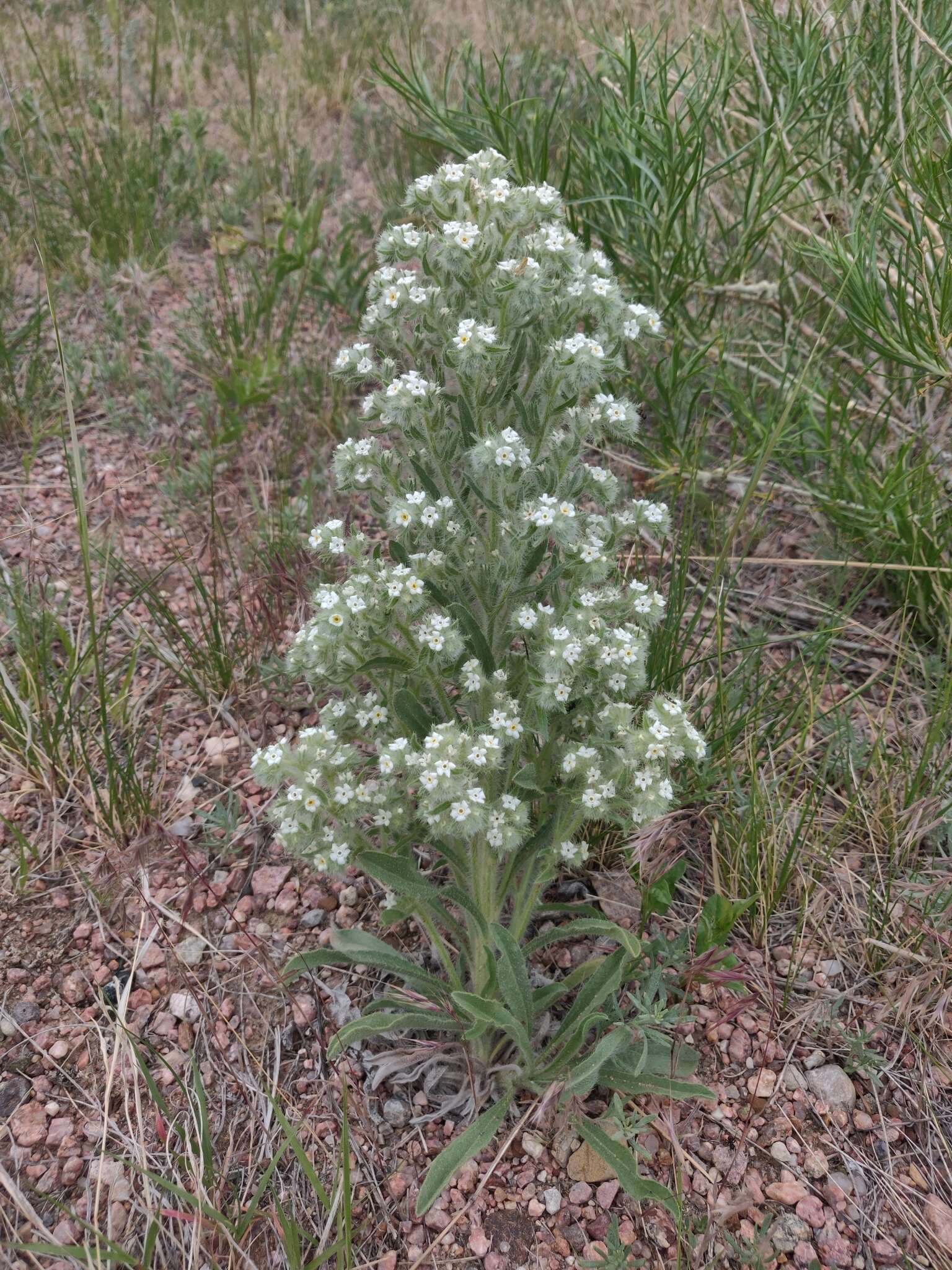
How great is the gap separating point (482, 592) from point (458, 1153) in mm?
1154

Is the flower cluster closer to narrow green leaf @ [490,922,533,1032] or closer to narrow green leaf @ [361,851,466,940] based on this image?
narrow green leaf @ [361,851,466,940]

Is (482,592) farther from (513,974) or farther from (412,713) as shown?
(513,974)

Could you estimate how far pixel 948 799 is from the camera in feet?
7.97

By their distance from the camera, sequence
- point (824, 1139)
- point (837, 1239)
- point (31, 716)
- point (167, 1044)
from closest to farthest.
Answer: point (837, 1239)
point (824, 1139)
point (167, 1044)
point (31, 716)

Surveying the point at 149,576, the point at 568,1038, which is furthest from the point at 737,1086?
the point at 149,576

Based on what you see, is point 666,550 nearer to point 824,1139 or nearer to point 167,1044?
point 824,1139

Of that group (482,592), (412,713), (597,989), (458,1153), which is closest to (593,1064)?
(597,989)

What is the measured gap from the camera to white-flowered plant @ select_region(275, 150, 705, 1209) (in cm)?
182

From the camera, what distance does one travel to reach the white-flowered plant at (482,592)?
5.98 feet

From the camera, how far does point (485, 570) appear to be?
207 cm

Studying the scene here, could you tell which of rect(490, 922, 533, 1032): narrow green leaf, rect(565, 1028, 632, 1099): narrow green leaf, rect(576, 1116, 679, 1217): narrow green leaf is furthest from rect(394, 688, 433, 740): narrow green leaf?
rect(576, 1116, 679, 1217): narrow green leaf

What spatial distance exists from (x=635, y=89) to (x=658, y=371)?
0.98 metres

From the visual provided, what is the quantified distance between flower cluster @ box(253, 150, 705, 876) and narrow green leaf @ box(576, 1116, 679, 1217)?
1.73ft

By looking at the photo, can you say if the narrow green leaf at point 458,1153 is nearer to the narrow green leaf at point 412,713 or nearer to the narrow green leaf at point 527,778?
the narrow green leaf at point 527,778
